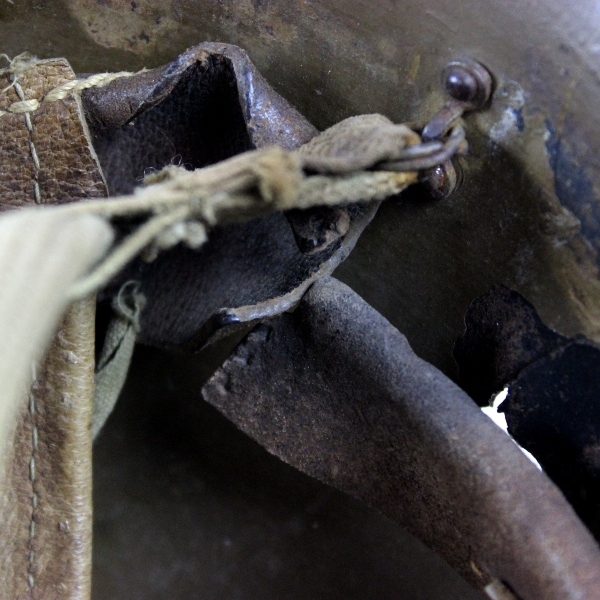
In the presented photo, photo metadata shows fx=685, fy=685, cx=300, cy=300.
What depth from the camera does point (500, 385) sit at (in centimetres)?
72

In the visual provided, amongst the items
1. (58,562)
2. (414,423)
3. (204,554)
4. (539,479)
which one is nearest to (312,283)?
(414,423)

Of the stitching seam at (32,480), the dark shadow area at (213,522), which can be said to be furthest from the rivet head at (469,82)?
the dark shadow area at (213,522)

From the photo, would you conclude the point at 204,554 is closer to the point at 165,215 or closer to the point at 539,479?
the point at 539,479

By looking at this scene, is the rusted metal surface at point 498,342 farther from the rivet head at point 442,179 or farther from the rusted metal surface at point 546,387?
the rivet head at point 442,179

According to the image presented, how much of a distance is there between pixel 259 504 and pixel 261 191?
0.72m

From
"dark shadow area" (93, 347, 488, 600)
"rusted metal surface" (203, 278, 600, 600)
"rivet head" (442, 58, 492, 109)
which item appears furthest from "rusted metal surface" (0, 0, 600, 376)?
"dark shadow area" (93, 347, 488, 600)

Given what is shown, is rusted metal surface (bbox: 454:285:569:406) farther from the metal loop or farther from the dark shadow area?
the dark shadow area

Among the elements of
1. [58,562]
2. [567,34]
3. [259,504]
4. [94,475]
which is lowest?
[94,475]

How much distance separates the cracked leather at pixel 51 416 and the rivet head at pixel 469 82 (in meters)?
0.37

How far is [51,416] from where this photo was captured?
0.73 meters

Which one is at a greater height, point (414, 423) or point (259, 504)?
point (414, 423)

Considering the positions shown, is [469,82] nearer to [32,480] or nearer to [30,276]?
[30,276]

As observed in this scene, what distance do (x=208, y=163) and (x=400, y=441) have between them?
1.34 ft

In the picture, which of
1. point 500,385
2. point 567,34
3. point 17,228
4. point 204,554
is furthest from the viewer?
point 204,554
